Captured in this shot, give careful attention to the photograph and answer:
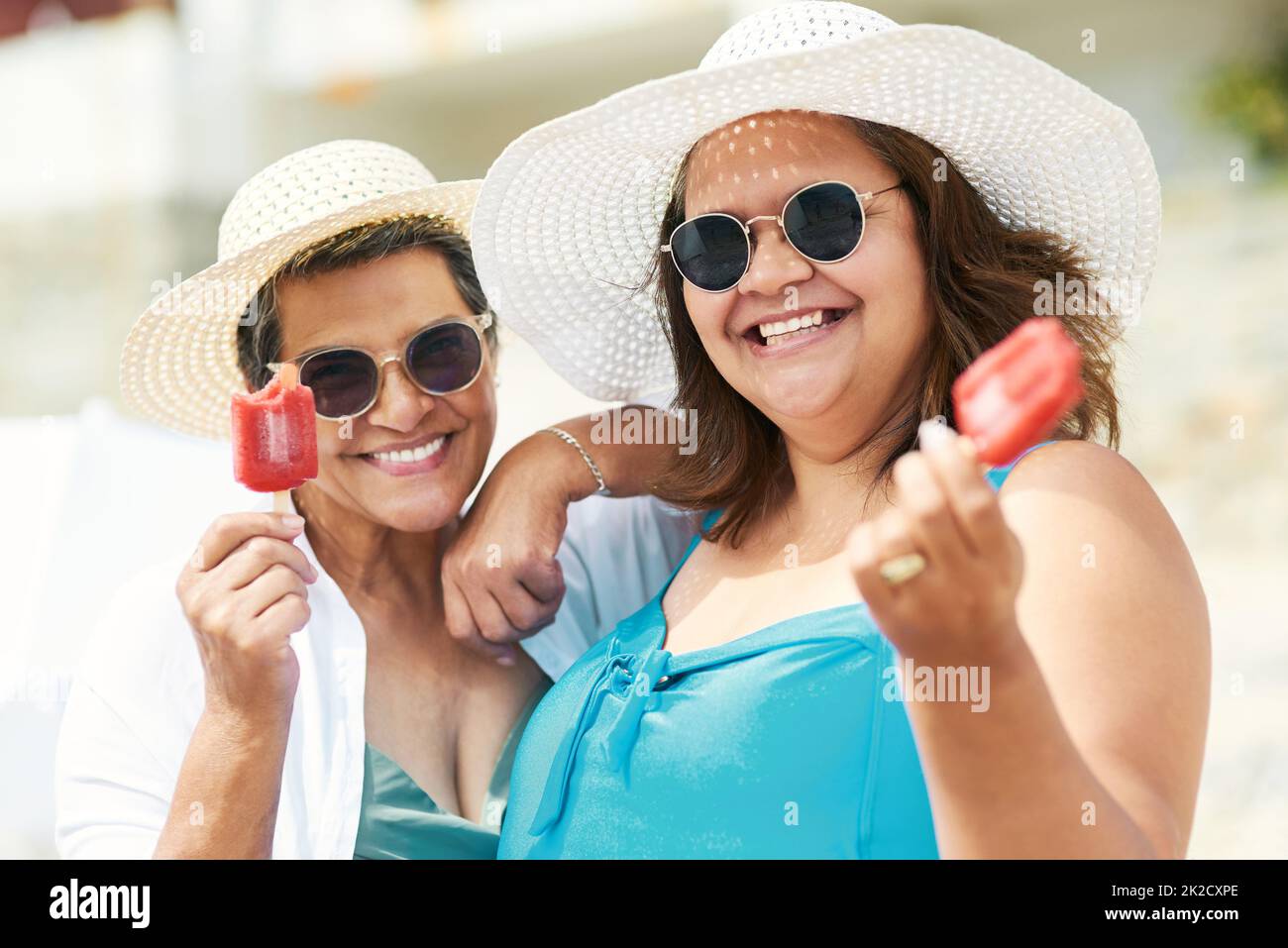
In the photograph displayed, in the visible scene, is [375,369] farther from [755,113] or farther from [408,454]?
[755,113]

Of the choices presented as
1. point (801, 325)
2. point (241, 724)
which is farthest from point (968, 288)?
point (241, 724)

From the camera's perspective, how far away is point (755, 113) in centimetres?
211

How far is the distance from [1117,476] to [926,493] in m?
0.68

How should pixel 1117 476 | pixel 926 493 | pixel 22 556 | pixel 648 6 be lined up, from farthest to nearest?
pixel 648 6 < pixel 22 556 < pixel 1117 476 < pixel 926 493

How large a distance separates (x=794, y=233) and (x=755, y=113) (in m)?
0.26

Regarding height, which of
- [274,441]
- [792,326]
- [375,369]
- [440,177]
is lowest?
[274,441]

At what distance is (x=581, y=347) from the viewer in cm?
290

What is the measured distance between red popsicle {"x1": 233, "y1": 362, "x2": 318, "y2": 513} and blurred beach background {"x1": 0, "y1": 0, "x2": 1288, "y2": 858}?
135cm

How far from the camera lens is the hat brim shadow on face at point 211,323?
8.22ft

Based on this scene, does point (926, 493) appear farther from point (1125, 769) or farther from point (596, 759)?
point (596, 759)

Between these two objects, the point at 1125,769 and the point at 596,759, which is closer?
the point at 1125,769

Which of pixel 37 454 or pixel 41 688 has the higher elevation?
pixel 37 454

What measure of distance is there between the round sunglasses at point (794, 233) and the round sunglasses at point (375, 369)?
63cm
